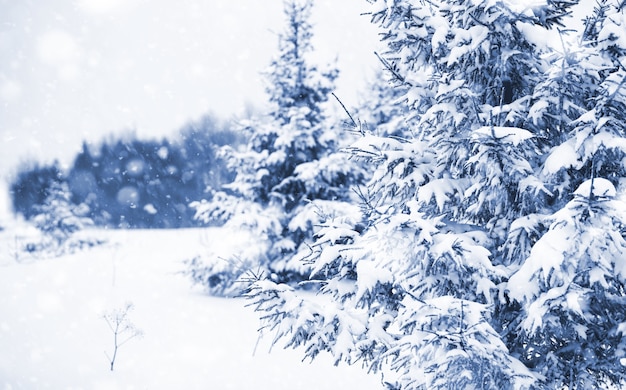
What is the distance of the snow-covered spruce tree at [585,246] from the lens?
3.03 meters

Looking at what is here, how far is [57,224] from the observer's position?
3228cm

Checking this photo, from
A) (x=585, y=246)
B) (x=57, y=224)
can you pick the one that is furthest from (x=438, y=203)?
(x=57, y=224)

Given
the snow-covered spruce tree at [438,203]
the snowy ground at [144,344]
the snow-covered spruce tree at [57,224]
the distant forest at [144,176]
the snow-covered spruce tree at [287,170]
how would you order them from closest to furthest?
the snow-covered spruce tree at [438,203] → the snowy ground at [144,344] → the snow-covered spruce tree at [287,170] → the snow-covered spruce tree at [57,224] → the distant forest at [144,176]

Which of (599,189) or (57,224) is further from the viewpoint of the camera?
(57,224)

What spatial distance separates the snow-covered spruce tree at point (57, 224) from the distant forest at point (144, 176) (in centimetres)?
1642

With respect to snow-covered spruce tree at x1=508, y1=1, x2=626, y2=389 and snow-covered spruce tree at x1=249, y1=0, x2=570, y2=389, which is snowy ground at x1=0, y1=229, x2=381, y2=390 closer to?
snow-covered spruce tree at x1=249, y1=0, x2=570, y2=389

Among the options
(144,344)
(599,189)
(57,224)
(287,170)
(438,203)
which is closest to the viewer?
(599,189)

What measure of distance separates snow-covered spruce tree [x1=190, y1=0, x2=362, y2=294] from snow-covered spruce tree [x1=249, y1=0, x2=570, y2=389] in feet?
29.5

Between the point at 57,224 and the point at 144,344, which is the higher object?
the point at 144,344

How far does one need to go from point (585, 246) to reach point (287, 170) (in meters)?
12.5

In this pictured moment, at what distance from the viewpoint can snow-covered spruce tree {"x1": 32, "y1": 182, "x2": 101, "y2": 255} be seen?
32125 millimetres

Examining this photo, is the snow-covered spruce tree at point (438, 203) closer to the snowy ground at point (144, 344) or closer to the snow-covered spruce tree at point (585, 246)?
the snow-covered spruce tree at point (585, 246)

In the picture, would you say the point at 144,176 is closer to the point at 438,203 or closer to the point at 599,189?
the point at 438,203

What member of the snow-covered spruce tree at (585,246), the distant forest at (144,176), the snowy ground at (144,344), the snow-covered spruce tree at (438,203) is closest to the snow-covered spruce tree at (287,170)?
the snowy ground at (144,344)
